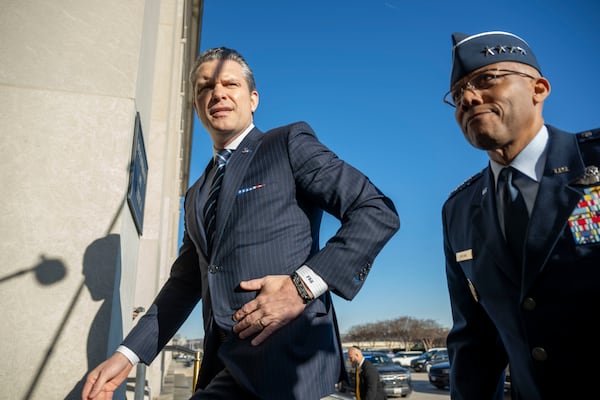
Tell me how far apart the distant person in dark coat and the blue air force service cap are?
7.92 metres

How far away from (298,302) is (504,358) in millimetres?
1178

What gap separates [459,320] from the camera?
215 centimetres

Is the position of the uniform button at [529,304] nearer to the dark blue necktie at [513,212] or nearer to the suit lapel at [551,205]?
the suit lapel at [551,205]

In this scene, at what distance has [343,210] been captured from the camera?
1.64 m

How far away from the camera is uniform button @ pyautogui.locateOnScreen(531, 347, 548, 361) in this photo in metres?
1.62

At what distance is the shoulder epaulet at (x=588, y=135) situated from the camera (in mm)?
1773

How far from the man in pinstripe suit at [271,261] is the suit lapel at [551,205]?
1.75ft

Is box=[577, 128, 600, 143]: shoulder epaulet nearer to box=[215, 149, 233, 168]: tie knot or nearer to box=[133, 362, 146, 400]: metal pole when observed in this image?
box=[215, 149, 233, 168]: tie knot

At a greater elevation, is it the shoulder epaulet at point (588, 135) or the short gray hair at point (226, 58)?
the short gray hair at point (226, 58)

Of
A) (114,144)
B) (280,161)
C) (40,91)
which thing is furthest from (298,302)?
(40,91)

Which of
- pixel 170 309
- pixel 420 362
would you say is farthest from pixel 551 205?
pixel 420 362

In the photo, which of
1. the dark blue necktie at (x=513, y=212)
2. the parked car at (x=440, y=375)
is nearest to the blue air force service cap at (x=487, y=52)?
the dark blue necktie at (x=513, y=212)

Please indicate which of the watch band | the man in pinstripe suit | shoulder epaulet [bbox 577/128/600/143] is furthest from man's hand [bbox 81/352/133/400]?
shoulder epaulet [bbox 577/128/600/143]

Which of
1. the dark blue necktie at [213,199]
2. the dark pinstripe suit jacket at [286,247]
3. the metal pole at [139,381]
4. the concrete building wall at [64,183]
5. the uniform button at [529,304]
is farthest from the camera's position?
the metal pole at [139,381]
